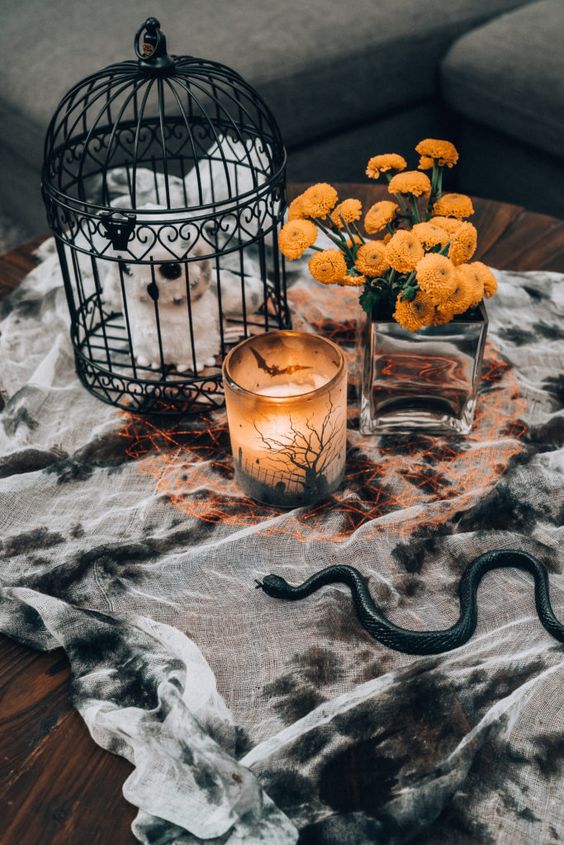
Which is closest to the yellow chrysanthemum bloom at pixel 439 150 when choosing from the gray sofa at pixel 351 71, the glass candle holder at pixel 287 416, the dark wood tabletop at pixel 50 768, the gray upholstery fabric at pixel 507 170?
the glass candle holder at pixel 287 416

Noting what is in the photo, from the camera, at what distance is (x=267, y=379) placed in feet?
2.79

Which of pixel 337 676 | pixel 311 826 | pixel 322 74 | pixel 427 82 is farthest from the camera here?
pixel 427 82

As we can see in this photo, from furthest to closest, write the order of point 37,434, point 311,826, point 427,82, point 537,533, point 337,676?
point 427,82, point 37,434, point 537,533, point 337,676, point 311,826

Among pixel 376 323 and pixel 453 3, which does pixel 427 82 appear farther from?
pixel 376 323

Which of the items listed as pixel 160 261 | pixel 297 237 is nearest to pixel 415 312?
pixel 297 237

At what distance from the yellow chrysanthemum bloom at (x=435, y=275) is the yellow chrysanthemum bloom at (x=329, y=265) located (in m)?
0.09

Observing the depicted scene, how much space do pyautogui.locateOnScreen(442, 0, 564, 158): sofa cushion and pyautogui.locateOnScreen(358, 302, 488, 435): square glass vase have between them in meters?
1.20

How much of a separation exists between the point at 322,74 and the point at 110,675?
5.35 feet

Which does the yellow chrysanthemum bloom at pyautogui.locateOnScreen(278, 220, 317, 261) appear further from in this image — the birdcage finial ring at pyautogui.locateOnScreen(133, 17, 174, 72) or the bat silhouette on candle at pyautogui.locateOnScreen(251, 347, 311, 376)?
the birdcage finial ring at pyautogui.locateOnScreen(133, 17, 174, 72)

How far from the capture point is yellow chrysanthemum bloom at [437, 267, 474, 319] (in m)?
0.73

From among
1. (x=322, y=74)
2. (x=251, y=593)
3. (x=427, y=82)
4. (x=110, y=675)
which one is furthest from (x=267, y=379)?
(x=427, y=82)

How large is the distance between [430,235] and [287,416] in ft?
0.71

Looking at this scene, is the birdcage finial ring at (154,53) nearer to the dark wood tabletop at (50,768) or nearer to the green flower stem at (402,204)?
the green flower stem at (402,204)

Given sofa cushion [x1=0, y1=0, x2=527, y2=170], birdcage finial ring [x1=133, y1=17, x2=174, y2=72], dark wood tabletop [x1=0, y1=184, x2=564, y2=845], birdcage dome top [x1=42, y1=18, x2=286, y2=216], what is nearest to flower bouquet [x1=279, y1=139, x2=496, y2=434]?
birdcage dome top [x1=42, y1=18, x2=286, y2=216]
